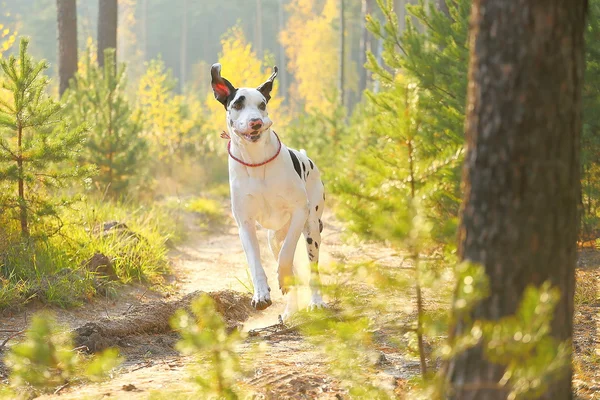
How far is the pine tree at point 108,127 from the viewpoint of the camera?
37.8 feet

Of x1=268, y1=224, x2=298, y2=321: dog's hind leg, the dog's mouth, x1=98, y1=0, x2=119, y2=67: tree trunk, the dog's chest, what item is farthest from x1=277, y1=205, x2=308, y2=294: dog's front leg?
x1=98, y1=0, x2=119, y2=67: tree trunk

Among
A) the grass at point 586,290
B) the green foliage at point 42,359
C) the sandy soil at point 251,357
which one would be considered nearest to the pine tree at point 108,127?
the sandy soil at point 251,357

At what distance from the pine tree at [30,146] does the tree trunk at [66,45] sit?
695 centimetres

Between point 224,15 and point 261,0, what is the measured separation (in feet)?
15.8

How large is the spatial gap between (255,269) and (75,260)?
2.38 meters

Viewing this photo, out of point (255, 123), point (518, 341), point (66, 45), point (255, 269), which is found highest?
point (66, 45)

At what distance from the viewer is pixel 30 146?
678 cm

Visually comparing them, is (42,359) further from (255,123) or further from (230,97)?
(230,97)

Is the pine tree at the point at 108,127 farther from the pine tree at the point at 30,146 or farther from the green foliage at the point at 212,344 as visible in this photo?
the green foliage at the point at 212,344

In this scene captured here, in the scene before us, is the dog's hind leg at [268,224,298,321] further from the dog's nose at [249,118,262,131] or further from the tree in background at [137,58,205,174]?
the tree in background at [137,58,205,174]

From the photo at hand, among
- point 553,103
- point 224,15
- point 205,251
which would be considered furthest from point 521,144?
point 224,15

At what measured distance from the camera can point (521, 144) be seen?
7.73 ft

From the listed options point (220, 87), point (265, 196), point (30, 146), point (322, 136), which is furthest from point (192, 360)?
point (322, 136)

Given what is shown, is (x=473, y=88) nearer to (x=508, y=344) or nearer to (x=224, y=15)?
(x=508, y=344)
